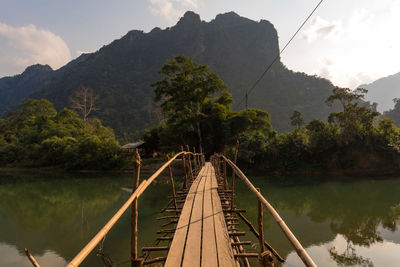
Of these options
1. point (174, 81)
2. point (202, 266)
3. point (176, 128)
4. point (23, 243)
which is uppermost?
point (174, 81)

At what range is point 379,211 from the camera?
29.2 feet

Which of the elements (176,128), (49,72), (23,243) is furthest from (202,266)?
(49,72)

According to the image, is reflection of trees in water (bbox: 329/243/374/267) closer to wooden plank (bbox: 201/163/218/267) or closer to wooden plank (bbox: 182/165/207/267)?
wooden plank (bbox: 201/163/218/267)

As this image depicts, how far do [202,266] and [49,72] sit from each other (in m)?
A: 127

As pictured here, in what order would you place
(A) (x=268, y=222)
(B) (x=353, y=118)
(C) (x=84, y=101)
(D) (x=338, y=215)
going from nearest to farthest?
(A) (x=268, y=222) → (D) (x=338, y=215) → (B) (x=353, y=118) → (C) (x=84, y=101)

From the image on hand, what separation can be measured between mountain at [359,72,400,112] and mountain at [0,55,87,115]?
170 meters

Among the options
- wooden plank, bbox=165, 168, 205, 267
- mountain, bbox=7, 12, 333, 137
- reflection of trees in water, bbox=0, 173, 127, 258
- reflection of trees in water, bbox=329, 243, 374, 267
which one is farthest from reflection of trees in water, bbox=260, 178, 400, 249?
mountain, bbox=7, 12, 333, 137

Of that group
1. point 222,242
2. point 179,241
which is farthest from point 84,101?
point 222,242

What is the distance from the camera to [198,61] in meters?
74.8

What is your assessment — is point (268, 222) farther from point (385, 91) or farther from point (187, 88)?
point (385, 91)

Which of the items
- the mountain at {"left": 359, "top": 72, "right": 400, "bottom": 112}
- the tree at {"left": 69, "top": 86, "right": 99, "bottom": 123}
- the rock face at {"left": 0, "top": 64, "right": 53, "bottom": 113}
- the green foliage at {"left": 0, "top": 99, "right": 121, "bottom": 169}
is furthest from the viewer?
the mountain at {"left": 359, "top": 72, "right": 400, "bottom": 112}

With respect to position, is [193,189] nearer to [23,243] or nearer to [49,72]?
[23,243]

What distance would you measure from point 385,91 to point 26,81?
203 metres

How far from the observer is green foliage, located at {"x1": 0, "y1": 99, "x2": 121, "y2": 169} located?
24969mm
